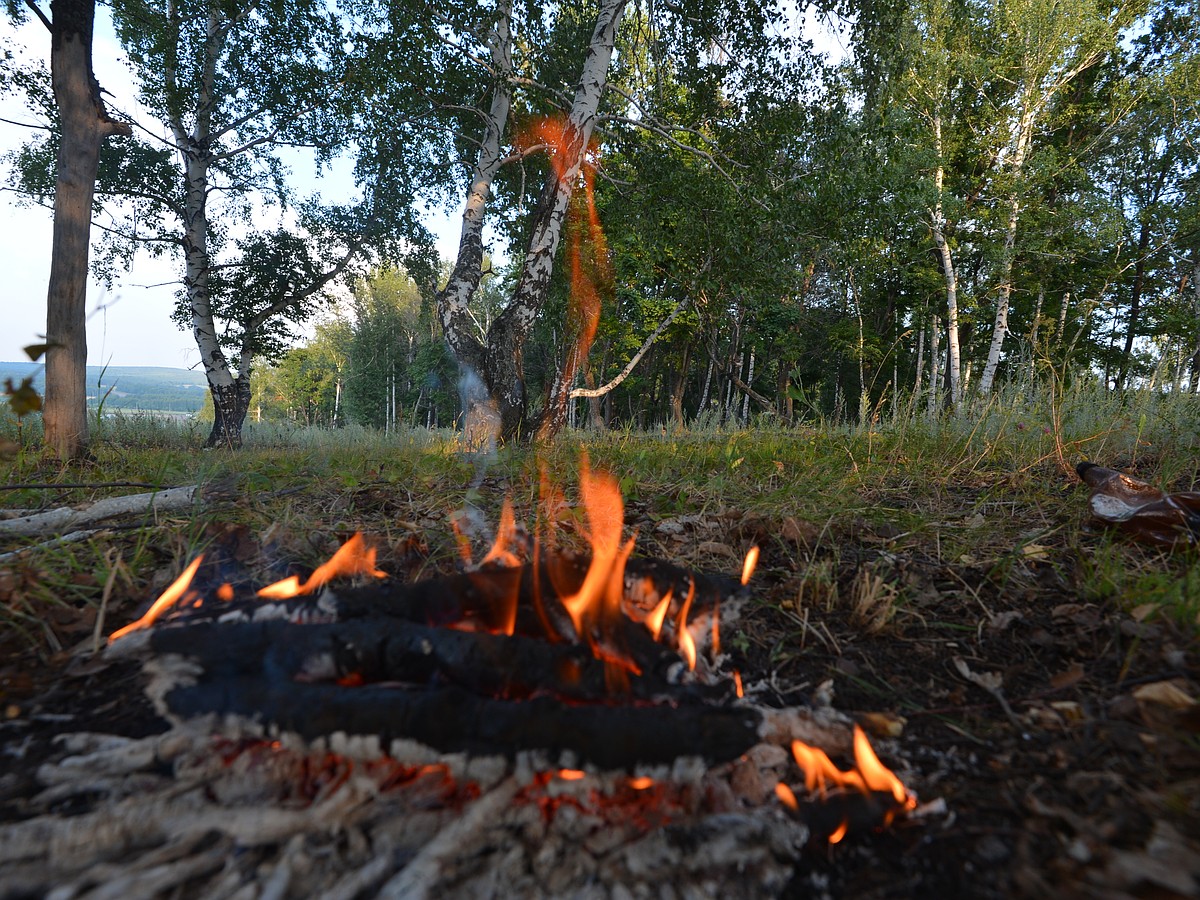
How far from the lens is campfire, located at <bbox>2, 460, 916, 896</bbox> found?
1045 mm

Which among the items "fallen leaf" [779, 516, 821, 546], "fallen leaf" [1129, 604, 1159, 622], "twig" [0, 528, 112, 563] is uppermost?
"fallen leaf" [779, 516, 821, 546]

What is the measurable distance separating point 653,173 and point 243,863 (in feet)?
32.8

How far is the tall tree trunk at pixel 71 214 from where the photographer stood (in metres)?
5.34

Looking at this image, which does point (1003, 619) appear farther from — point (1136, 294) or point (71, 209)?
point (1136, 294)

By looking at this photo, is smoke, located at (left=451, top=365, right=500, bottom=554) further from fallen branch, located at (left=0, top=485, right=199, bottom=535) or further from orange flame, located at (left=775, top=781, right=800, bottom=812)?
orange flame, located at (left=775, top=781, right=800, bottom=812)

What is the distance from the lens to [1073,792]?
1.13 meters

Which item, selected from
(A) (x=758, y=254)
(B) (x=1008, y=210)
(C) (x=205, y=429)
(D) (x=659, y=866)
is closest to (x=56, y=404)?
(D) (x=659, y=866)

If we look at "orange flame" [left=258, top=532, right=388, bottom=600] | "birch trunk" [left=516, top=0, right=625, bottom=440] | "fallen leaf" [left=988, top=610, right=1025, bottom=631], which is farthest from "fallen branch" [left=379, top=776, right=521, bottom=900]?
"birch trunk" [left=516, top=0, right=625, bottom=440]

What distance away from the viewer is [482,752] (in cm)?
113

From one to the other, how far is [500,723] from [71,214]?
748cm

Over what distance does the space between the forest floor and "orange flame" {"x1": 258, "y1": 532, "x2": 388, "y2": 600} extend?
19 cm

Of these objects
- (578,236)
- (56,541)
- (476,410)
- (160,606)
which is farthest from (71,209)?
(578,236)

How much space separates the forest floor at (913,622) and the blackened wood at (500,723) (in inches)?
12.0

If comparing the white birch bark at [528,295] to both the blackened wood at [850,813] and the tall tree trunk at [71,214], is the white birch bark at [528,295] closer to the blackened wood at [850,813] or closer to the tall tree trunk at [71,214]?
the tall tree trunk at [71,214]
